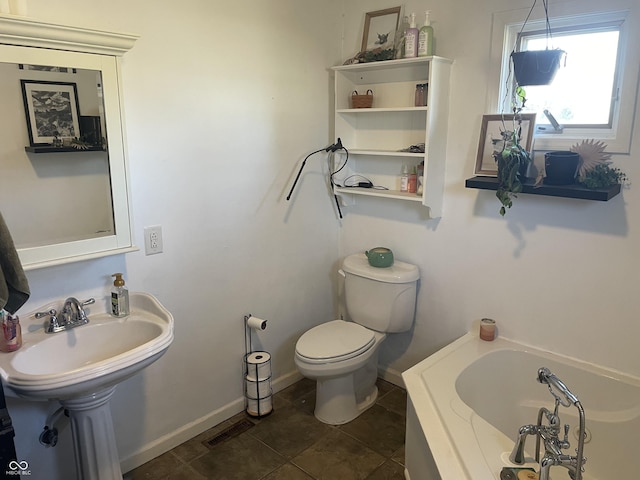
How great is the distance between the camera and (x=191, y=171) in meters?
2.23

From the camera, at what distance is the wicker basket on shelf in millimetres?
2682

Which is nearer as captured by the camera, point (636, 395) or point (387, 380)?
point (636, 395)

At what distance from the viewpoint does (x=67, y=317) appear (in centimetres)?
183

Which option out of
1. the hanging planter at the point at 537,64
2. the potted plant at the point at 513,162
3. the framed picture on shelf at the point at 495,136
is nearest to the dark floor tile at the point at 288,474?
the potted plant at the point at 513,162

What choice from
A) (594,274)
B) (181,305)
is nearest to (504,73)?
(594,274)

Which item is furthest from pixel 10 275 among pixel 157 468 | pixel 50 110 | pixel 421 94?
pixel 421 94

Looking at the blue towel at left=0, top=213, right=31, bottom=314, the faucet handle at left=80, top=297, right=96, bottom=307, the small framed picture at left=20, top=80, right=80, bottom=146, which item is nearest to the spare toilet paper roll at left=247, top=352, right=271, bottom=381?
the faucet handle at left=80, top=297, right=96, bottom=307

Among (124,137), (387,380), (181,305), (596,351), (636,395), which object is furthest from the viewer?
(387,380)

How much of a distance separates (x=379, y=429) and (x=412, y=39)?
199 cm

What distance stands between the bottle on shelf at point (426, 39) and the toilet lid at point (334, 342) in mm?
1466

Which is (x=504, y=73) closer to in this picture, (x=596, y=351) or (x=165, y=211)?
(x=596, y=351)

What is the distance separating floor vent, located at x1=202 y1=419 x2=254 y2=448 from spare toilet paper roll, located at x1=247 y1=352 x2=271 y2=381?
238mm

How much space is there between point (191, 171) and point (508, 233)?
1538 mm

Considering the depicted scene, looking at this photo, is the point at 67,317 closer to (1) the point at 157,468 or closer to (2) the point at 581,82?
(1) the point at 157,468
